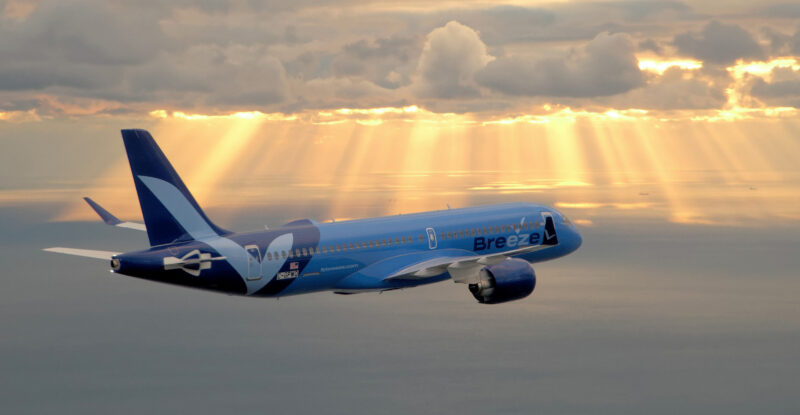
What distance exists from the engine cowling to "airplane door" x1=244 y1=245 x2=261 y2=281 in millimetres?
13586

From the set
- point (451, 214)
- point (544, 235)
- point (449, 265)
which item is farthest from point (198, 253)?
point (544, 235)

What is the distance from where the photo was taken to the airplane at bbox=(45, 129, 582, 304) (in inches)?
1909

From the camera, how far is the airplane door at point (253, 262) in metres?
50.8

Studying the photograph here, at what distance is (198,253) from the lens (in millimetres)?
49375

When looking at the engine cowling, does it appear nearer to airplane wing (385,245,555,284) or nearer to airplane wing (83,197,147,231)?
airplane wing (385,245,555,284)

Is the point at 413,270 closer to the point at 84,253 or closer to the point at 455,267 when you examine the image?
the point at 455,267

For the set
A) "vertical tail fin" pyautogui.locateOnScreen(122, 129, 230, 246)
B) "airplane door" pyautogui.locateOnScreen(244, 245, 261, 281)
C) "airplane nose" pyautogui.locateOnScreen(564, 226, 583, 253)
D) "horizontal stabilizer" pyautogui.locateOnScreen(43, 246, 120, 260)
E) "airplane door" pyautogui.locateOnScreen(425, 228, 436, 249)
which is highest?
"airplane nose" pyautogui.locateOnScreen(564, 226, 583, 253)

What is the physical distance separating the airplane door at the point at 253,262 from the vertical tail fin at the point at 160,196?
2.38m

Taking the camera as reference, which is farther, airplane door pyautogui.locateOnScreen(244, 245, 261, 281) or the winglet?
the winglet

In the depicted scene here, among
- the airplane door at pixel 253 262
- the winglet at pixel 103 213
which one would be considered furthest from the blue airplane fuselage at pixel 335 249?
the winglet at pixel 103 213

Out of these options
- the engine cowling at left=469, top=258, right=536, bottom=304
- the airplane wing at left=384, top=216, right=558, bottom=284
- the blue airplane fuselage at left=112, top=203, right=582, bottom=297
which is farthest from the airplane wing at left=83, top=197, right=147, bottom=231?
the engine cowling at left=469, top=258, right=536, bottom=304

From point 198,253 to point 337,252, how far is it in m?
8.46

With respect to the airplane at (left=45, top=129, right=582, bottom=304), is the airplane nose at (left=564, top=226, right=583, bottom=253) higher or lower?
higher

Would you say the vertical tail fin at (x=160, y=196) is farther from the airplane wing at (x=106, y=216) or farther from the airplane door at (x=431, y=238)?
the airplane door at (x=431, y=238)
